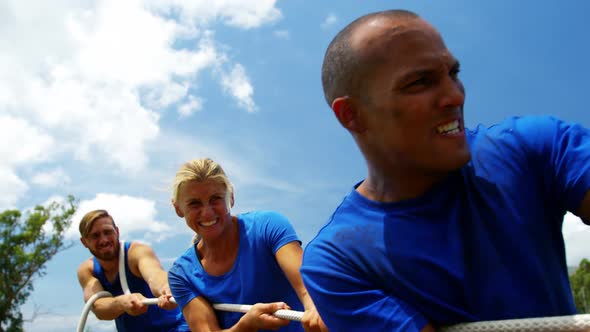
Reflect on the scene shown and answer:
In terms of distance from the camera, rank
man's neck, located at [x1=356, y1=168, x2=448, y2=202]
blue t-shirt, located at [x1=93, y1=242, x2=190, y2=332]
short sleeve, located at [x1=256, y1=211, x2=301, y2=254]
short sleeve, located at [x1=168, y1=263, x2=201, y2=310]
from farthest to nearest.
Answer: blue t-shirt, located at [x1=93, y1=242, x2=190, y2=332]
short sleeve, located at [x1=168, y1=263, x2=201, y2=310]
short sleeve, located at [x1=256, y1=211, x2=301, y2=254]
man's neck, located at [x1=356, y1=168, x2=448, y2=202]

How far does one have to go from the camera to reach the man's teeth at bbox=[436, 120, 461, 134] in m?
1.56

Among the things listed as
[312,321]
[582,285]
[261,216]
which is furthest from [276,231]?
[582,285]

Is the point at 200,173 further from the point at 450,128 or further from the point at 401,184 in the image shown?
the point at 450,128

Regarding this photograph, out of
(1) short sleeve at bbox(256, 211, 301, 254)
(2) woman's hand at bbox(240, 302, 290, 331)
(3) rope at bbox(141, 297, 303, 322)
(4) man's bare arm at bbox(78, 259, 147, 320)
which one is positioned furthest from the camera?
(4) man's bare arm at bbox(78, 259, 147, 320)

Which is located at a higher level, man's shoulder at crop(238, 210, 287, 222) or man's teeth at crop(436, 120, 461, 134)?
man's shoulder at crop(238, 210, 287, 222)

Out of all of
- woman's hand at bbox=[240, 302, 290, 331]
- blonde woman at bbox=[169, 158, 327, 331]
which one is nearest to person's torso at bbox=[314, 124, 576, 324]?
woman's hand at bbox=[240, 302, 290, 331]

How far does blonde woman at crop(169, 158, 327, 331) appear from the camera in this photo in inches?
129

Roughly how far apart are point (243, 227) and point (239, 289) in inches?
14.3

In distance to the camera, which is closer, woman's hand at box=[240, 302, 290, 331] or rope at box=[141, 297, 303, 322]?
rope at box=[141, 297, 303, 322]

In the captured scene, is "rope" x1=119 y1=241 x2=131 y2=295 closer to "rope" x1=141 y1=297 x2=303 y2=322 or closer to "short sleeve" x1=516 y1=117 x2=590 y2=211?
"rope" x1=141 y1=297 x2=303 y2=322

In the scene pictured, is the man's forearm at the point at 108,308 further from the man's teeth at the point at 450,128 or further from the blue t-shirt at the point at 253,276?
the man's teeth at the point at 450,128

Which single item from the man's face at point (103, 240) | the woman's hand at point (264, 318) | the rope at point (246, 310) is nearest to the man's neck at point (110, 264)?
the man's face at point (103, 240)

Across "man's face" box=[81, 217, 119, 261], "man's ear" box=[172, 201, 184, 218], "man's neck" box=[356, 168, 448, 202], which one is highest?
"man's face" box=[81, 217, 119, 261]

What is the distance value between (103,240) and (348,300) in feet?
12.5
